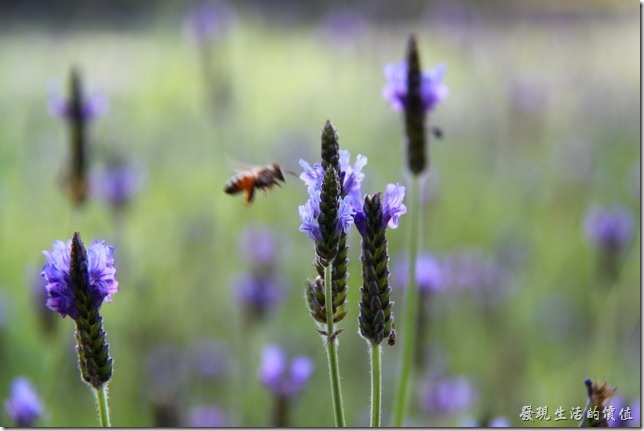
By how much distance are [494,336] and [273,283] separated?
93 cm

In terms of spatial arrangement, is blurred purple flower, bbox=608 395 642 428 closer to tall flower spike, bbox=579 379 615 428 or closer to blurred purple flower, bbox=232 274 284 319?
tall flower spike, bbox=579 379 615 428

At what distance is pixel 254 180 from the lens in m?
1.22

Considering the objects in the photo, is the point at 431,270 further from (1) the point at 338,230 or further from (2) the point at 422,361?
(1) the point at 338,230

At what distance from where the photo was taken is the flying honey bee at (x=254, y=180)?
1.22 meters

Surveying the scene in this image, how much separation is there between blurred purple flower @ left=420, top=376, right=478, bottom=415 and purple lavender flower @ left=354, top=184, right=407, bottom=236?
141cm

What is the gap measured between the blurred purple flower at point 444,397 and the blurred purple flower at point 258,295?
1.76ft

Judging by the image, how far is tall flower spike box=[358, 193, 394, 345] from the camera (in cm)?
90

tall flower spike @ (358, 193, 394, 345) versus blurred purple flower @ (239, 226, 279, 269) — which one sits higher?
tall flower spike @ (358, 193, 394, 345)

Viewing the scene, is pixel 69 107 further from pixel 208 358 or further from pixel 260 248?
pixel 208 358

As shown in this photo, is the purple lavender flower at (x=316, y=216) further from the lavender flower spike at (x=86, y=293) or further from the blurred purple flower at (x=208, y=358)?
the blurred purple flower at (x=208, y=358)

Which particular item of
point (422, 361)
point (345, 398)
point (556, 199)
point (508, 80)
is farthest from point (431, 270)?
point (508, 80)

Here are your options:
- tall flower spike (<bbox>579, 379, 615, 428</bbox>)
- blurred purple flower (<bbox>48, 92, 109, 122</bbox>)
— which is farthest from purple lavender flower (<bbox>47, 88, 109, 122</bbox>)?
tall flower spike (<bbox>579, 379, 615, 428</bbox>)

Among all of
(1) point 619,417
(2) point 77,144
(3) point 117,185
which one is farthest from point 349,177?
(3) point 117,185

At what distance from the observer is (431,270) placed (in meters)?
2.00
